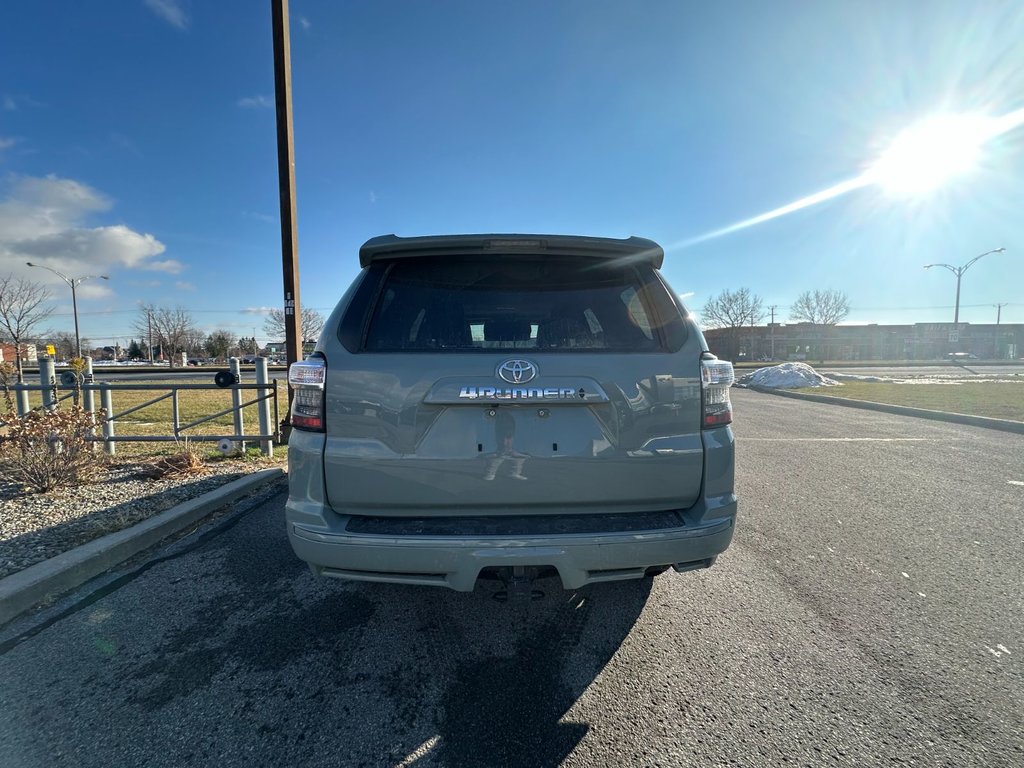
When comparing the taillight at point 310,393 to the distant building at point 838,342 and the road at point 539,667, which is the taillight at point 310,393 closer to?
the road at point 539,667

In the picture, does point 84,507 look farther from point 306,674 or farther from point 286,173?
point 286,173

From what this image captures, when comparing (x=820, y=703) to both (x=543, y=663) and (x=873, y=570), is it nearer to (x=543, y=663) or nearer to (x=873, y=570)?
(x=543, y=663)

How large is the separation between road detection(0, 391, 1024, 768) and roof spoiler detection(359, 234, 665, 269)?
199cm

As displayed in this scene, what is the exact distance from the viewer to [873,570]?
3.21m

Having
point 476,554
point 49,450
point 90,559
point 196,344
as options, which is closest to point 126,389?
point 49,450

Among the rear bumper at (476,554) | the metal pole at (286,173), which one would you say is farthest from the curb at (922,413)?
the metal pole at (286,173)

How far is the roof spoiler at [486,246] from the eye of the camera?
223 centimetres

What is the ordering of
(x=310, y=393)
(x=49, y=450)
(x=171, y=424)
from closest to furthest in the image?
1. (x=310, y=393)
2. (x=49, y=450)
3. (x=171, y=424)

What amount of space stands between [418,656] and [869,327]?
82.5 meters

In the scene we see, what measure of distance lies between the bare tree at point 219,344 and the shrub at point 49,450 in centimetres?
9183

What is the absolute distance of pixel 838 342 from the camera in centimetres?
6512

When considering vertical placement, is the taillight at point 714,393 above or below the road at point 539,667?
above

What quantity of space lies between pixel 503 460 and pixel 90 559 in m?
3.07

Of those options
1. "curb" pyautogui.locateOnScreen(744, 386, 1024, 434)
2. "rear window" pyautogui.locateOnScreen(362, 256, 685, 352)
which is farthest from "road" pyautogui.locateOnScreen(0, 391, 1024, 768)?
"curb" pyautogui.locateOnScreen(744, 386, 1024, 434)
